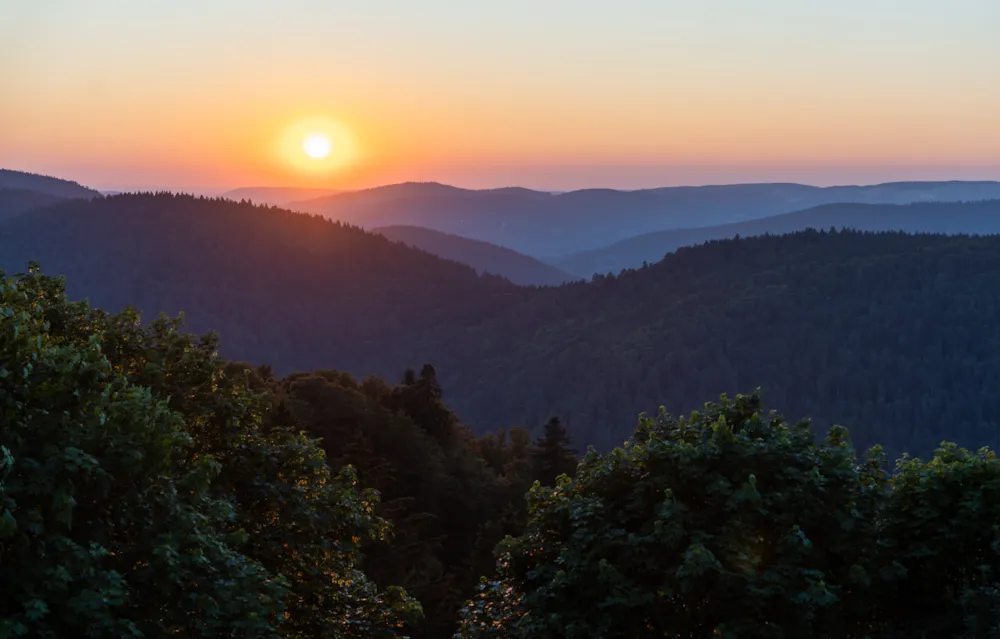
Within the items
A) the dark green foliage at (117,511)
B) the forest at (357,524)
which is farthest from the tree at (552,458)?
the dark green foliage at (117,511)

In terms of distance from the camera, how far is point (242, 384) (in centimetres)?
2095

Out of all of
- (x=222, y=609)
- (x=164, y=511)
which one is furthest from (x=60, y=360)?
(x=222, y=609)

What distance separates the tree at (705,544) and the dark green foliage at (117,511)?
4.12m

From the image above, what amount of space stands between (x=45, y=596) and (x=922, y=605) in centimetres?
1554

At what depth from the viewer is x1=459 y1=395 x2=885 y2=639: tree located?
1541 centimetres

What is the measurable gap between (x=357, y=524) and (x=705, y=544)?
Answer: 8721 millimetres

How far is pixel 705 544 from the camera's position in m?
15.6

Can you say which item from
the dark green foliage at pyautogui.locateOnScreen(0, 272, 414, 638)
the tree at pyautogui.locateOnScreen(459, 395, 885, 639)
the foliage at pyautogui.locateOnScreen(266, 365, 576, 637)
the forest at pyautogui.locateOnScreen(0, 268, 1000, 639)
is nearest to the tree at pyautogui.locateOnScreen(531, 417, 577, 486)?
the foliage at pyautogui.locateOnScreen(266, 365, 576, 637)

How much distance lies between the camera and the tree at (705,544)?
50.6ft

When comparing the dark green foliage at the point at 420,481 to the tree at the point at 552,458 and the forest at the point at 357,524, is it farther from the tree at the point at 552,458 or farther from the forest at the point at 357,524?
the forest at the point at 357,524

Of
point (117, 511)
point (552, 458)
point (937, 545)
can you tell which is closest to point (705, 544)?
point (937, 545)

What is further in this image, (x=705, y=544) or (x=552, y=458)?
(x=552, y=458)

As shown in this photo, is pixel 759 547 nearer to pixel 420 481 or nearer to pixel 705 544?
pixel 705 544

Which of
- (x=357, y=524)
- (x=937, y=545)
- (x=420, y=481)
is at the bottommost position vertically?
(x=420, y=481)
